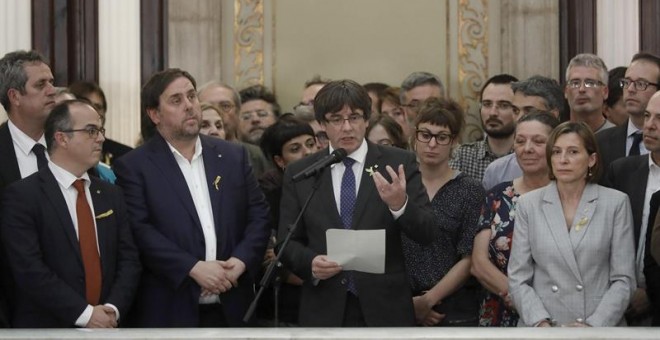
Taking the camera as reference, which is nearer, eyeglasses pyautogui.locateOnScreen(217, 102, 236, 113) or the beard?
the beard

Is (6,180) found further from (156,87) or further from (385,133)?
(385,133)

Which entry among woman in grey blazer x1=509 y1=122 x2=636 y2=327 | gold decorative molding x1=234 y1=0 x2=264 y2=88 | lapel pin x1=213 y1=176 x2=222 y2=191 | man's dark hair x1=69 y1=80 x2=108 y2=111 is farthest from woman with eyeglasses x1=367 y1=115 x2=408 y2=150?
gold decorative molding x1=234 y1=0 x2=264 y2=88

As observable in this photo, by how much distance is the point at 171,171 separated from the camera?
6.50m

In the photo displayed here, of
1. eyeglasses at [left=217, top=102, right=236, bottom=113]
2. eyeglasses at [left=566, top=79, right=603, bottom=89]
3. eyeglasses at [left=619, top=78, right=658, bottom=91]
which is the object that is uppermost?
eyeglasses at [left=566, top=79, right=603, bottom=89]

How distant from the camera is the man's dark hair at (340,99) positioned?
632cm

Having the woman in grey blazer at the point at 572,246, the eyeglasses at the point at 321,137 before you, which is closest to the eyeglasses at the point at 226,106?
the eyeglasses at the point at 321,137

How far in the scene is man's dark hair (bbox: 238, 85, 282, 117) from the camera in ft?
30.4

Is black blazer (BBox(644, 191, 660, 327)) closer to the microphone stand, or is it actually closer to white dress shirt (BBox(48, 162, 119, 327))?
the microphone stand

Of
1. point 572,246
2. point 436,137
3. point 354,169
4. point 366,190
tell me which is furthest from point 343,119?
point 572,246

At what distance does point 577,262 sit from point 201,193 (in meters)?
1.79

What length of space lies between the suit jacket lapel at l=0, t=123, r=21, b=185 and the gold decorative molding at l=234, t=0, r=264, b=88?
11.6ft

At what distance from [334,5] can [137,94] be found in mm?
1717

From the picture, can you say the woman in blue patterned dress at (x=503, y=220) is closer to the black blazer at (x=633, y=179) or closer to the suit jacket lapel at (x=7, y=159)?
the black blazer at (x=633, y=179)

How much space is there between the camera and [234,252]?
253 inches
